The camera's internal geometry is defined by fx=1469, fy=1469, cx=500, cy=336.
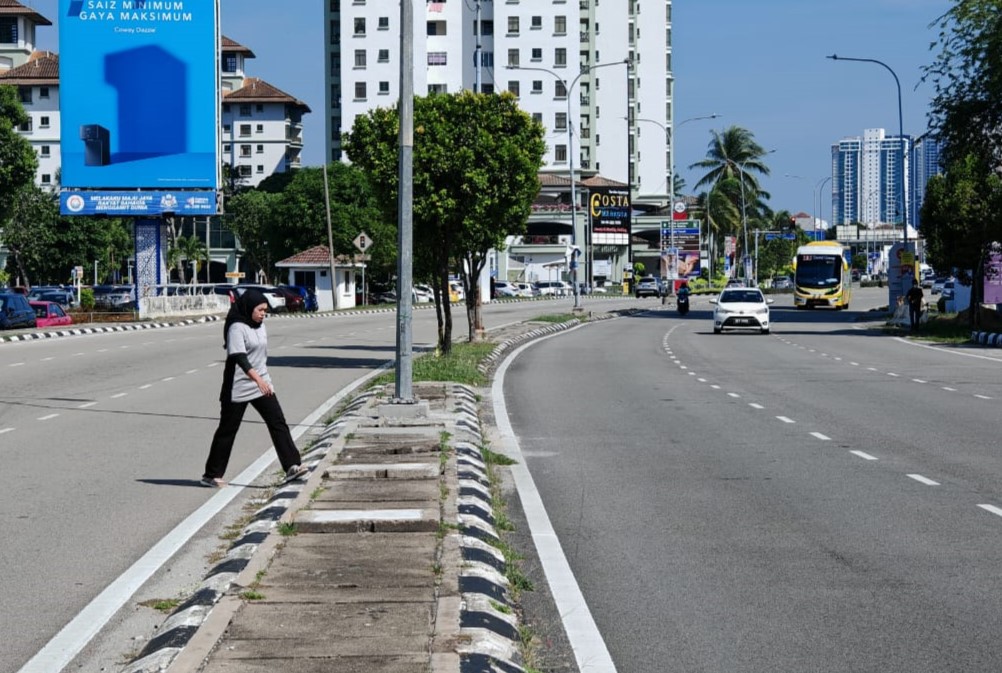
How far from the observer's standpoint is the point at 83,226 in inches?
4080

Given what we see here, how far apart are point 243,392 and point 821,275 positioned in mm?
66480

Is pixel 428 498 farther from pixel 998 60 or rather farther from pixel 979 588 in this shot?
pixel 998 60

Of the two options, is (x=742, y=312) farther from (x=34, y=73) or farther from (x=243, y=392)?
(x=34, y=73)

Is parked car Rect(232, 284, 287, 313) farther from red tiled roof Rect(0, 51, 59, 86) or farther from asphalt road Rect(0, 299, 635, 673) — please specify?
red tiled roof Rect(0, 51, 59, 86)

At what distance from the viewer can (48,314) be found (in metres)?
54.6

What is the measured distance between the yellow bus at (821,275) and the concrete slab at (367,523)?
6906cm

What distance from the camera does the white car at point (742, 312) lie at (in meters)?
48.4

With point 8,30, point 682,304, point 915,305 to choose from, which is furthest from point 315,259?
point 8,30

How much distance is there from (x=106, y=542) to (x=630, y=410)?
11064 mm

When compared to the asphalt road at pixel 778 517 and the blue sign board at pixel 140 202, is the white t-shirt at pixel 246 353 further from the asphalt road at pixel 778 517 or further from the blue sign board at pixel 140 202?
the blue sign board at pixel 140 202

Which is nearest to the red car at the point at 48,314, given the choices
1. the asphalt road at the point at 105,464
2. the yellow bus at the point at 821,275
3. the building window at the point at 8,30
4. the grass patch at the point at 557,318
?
the grass patch at the point at 557,318

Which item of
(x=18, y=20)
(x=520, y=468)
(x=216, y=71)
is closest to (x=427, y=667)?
(x=520, y=468)

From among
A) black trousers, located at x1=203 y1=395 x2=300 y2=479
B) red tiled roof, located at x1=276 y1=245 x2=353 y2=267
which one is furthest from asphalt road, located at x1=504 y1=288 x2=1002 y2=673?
red tiled roof, located at x1=276 y1=245 x2=353 y2=267

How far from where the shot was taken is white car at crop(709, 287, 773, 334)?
159ft
